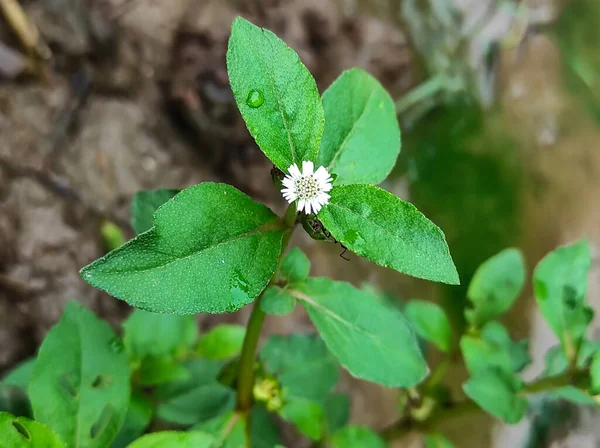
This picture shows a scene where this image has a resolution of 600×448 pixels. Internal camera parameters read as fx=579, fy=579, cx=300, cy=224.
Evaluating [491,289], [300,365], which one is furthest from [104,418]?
[491,289]

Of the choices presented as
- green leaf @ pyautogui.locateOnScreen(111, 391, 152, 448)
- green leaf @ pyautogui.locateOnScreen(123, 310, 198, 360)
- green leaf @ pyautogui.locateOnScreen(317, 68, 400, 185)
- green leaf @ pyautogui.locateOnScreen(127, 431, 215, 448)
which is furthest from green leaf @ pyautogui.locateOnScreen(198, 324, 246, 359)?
green leaf @ pyautogui.locateOnScreen(317, 68, 400, 185)

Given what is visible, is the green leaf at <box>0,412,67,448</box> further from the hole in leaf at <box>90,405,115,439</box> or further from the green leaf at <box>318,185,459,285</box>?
the green leaf at <box>318,185,459,285</box>

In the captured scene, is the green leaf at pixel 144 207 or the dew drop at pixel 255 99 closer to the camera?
the dew drop at pixel 255 99

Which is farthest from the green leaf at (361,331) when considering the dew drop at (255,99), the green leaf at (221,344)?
the green leaf at (221,344)

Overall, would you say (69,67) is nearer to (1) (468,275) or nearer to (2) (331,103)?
(2) (331,103)

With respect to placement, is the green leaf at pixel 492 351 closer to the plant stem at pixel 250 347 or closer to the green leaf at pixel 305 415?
the green leaf at pixel 305 415

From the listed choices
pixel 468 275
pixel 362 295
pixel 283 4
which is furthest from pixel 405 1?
pixel 362 295

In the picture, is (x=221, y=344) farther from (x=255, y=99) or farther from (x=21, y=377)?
(x=255, y=99)
